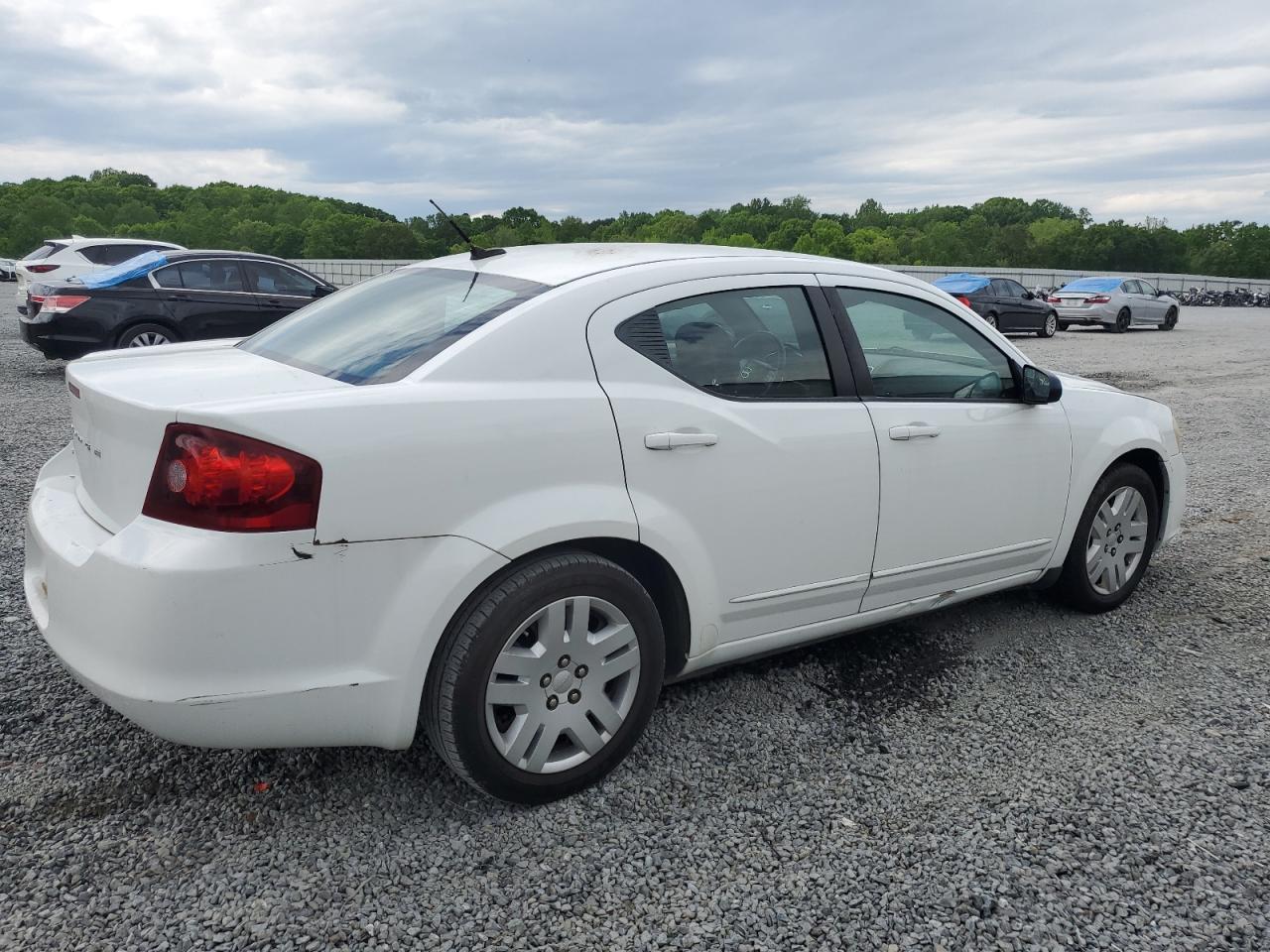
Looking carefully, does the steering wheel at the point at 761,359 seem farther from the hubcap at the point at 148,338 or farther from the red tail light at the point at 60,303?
the red tail light at the point at 60,303

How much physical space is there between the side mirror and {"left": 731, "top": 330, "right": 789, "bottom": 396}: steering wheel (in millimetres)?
1142

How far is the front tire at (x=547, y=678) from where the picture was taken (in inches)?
104

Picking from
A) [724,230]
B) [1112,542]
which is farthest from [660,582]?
[724,230]

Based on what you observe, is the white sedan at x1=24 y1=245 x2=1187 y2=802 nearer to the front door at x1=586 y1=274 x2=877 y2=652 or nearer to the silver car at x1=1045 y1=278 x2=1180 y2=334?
the front door at x1=586 y1=274 x2=877 y2=652

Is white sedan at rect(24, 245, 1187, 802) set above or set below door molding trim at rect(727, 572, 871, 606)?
above

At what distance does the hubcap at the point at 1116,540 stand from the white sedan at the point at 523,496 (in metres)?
0.60

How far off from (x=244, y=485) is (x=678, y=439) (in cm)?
119

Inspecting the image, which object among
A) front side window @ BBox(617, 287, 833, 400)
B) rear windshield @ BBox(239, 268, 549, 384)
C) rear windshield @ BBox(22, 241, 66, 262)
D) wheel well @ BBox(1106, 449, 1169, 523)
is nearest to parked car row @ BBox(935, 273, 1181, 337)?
rear windshield @ BBox(22, 241, 66, 262)

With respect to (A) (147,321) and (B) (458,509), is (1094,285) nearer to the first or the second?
(A) (147,321)

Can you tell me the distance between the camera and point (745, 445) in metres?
3.10

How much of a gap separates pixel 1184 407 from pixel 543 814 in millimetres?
11079

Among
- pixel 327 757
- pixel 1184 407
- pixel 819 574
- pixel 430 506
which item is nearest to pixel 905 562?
pixel 819 574

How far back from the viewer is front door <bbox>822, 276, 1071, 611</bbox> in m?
3.52

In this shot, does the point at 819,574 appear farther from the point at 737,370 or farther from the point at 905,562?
the point at 737,370
